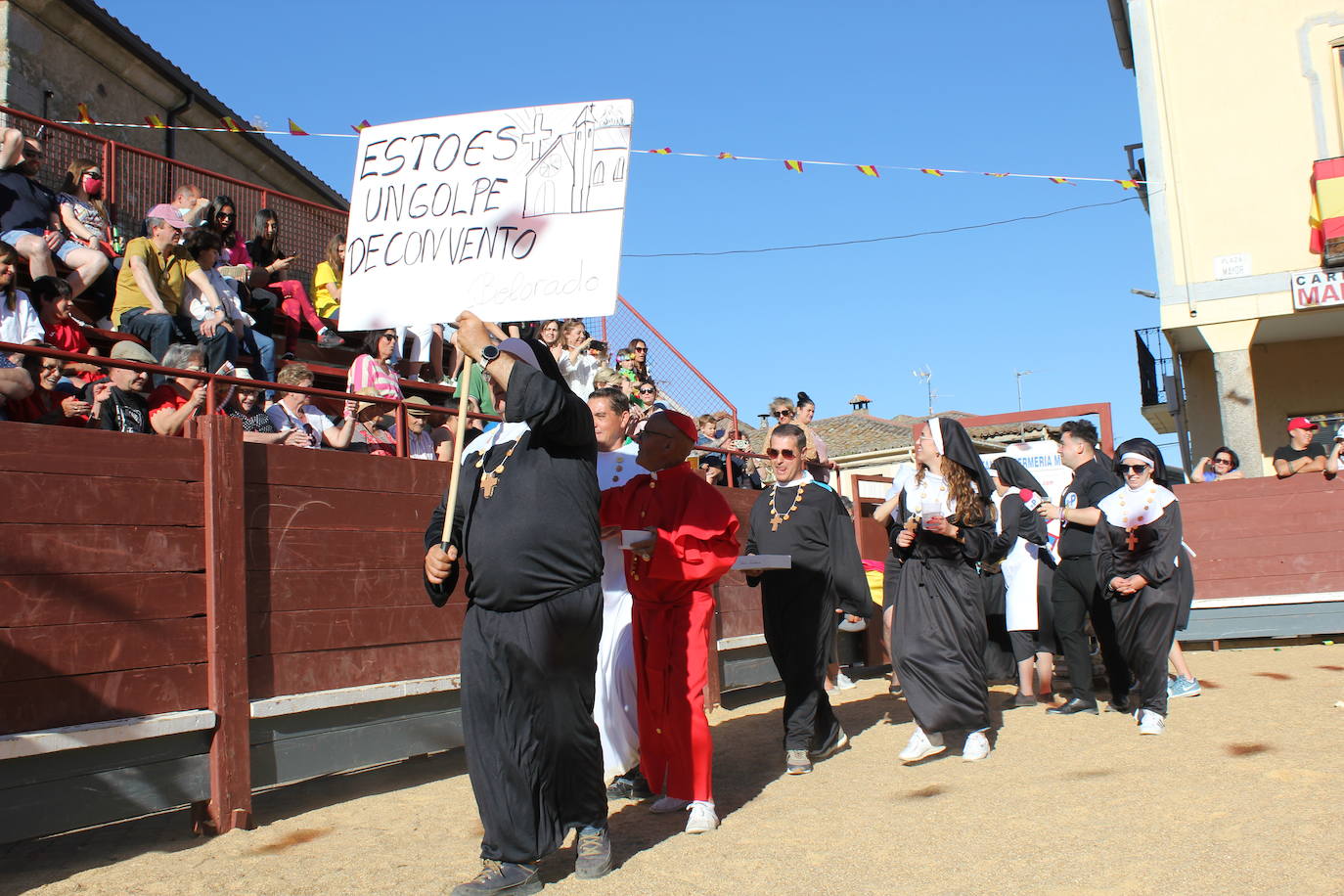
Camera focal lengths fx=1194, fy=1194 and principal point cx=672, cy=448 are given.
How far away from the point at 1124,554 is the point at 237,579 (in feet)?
17.2

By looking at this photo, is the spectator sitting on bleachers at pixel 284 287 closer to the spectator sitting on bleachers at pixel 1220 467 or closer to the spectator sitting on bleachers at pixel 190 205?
the spectator sitting on bleachers at pixel 190 205

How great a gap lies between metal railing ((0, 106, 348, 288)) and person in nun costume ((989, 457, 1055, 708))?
717cm

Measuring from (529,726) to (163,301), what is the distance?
5.57 m

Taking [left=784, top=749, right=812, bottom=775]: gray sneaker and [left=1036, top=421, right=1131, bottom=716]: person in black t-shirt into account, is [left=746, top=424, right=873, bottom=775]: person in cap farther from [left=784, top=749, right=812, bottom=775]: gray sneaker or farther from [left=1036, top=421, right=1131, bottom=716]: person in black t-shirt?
[left=1036, top=421, right=1131, bottom=716]: person in black t-shirt

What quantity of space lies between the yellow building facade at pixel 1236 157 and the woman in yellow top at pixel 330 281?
1156 cm

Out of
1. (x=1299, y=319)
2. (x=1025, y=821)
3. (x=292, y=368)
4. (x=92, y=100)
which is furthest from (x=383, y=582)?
(x=1299, y=319)

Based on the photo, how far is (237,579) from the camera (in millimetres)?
5672

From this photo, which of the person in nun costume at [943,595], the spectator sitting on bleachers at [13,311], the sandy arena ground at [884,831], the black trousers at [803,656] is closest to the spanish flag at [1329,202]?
the sandy arena ground at [884,831]

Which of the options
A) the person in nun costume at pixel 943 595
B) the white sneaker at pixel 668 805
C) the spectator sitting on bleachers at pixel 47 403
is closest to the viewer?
the white sneaker at pixel 668 805

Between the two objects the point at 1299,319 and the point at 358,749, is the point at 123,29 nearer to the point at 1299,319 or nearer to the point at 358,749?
the point at 358,749

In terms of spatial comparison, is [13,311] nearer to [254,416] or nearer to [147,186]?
[254,416]

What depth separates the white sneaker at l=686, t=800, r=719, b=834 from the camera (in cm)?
512

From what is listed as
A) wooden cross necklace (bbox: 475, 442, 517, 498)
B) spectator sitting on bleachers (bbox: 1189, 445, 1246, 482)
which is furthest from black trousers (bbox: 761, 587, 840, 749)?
spectator sitting on bleachers (bbox: 1189, 445, 1246, 482)

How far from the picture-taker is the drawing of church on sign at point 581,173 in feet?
17.5
